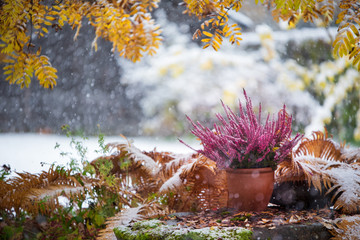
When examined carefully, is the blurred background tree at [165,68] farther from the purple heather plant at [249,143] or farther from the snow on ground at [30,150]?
the purple heather plant at [249,143]

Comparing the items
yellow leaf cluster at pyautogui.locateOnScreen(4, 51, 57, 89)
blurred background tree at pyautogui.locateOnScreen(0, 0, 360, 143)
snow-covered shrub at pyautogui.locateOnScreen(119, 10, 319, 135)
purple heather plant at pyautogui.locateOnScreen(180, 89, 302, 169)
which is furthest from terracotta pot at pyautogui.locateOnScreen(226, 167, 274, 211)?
snow-covered shrub at pyautogui.locateOnScreen(119, 10, 319, 135)

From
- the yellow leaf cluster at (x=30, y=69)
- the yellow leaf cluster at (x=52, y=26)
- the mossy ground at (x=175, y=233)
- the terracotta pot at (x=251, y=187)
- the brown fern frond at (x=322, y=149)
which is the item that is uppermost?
the yellow leaf cluster at (x=52, y=26)

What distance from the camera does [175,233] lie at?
1.28 metres

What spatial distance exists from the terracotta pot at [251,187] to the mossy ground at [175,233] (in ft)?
1.16

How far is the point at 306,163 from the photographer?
186 cm

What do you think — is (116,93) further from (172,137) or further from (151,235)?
(151,235)

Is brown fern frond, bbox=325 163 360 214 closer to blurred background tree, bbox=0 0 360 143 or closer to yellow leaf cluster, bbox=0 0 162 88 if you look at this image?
blurred background tree, bbox=0 0 360 143

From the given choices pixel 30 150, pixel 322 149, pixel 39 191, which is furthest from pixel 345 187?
pixel 30 150

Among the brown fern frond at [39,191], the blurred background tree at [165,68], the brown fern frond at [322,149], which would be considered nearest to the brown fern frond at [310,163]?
the brown fern frond at [322,149]

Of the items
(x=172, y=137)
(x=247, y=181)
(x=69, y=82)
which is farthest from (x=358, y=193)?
(x=69, y=82)

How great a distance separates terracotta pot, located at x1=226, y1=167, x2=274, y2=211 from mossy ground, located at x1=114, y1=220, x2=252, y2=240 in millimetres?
355

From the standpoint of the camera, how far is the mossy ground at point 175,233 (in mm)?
1240

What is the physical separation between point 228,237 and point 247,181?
43 cm

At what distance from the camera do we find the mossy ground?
48.8 inches
